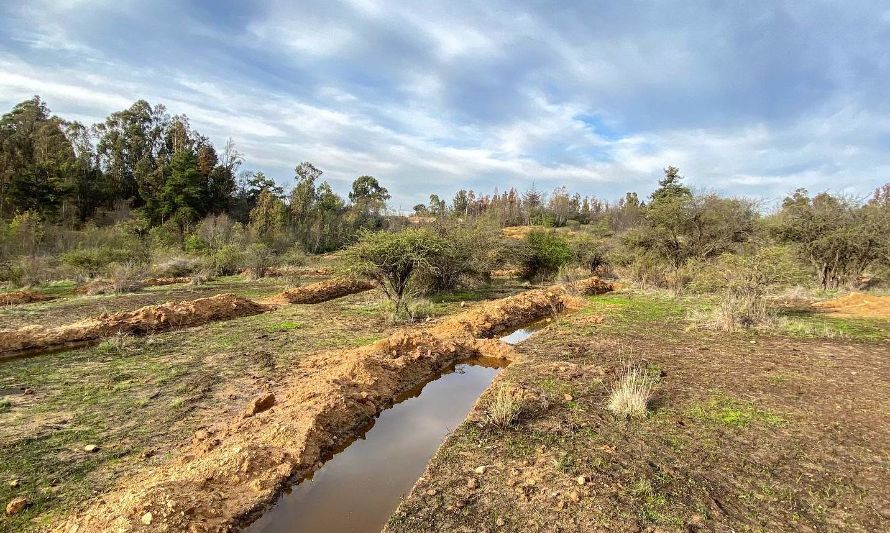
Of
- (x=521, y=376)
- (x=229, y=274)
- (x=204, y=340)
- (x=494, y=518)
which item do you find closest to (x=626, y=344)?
(x=521, y=376)

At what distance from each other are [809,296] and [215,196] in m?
44.9

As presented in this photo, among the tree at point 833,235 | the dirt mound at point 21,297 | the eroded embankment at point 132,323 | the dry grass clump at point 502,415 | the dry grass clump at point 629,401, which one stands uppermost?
the tree at point 833,235

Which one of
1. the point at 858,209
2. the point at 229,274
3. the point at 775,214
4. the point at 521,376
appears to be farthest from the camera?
the point at 229,274

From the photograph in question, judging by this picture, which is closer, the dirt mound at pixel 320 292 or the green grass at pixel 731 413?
the green grass at pixel 731 413

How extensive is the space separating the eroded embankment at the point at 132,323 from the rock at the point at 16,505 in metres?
7.03

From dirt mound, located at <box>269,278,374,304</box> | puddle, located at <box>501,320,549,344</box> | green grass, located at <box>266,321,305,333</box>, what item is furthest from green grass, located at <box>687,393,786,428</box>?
dirt mound, located at <box>269,278,374,304</box>

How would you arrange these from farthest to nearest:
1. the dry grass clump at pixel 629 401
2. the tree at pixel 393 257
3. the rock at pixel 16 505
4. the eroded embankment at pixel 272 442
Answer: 1. the tree at pixel 393 257
2. the dry grass clump at pixel 629 401
3. the rock at pixel 16 505
4. the eroded embankment at pixel 272 442

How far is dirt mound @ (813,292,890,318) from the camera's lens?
13344 millimetres

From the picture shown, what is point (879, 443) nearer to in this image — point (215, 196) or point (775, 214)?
point (775, 214)

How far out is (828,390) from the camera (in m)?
6.74

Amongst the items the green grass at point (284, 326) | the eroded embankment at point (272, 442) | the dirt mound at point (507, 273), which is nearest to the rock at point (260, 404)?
the eroded embankment at point (272, 442)

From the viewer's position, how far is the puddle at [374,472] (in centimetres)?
418

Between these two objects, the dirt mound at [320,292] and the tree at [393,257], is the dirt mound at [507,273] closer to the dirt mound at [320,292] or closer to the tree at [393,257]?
the dirt mound at [320,292]

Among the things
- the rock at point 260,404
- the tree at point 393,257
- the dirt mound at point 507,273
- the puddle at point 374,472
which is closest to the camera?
the puddle at point 374,472
